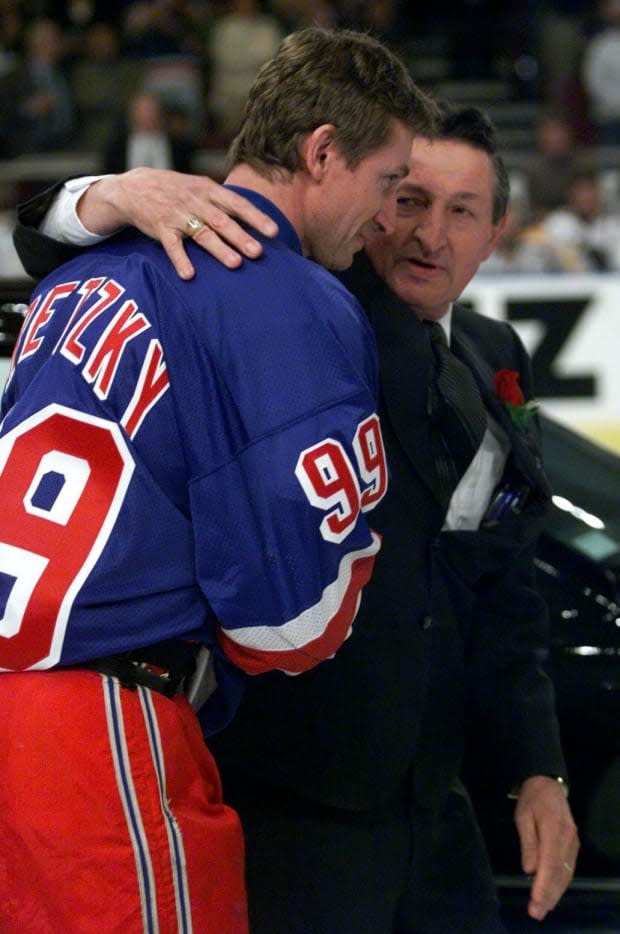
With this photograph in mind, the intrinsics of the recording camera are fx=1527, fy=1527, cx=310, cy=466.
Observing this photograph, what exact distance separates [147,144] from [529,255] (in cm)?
266

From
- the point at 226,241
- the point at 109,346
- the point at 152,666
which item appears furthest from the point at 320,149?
the point at 152,666

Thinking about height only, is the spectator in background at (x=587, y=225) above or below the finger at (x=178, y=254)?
below

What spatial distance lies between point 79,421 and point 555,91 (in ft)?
31.1

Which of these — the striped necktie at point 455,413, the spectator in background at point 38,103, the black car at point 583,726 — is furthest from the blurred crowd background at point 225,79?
the striped necktie at point 455,413

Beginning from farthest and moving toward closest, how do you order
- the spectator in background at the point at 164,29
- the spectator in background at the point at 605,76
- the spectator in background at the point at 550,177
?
the spectator in background at the point at 164,29, the spectator in background at the point at 605,76, the spectator in background at the point at 550,177

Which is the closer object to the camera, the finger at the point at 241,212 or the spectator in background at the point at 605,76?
the finger at the point at 241,212

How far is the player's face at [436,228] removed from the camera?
238 centimetres

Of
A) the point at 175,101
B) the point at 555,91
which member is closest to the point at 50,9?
the point at 175,101

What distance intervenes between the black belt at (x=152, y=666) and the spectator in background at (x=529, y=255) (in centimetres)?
531

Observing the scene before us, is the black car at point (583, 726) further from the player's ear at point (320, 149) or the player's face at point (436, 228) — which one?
the player's ear at point (320, 149)

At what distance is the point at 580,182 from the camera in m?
8.58

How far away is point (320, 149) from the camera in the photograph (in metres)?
1.90

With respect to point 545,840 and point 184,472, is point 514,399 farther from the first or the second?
point 184,472

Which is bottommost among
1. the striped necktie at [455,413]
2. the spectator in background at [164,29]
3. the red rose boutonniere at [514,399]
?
the spectator in background at [164,29]
